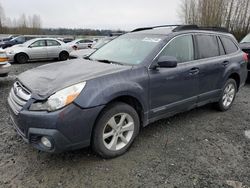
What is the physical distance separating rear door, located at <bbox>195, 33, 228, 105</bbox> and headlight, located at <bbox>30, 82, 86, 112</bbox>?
2354mm

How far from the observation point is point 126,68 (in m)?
3.25

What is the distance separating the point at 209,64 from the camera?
14.1 feet

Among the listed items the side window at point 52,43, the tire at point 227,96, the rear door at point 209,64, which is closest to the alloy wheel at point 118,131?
the rear door at point 209,64

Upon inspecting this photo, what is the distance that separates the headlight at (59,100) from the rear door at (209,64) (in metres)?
2.35

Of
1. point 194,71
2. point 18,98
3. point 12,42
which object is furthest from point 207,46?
point 12,42

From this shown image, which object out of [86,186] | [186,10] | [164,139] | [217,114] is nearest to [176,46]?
[164,139]

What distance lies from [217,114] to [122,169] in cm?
279

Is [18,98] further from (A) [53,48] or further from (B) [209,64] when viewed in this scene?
(A) [53,48]

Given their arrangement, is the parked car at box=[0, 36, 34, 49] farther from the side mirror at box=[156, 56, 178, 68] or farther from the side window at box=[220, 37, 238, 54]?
the side mirror at box=[156, 56, 178, 68]

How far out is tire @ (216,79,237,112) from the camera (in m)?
4.89

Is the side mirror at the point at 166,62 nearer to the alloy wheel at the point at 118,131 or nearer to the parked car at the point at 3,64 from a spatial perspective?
the alloy wheel at the point at 118,131

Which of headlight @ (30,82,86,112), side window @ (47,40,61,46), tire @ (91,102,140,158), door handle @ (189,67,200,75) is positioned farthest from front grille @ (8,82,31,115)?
side window @ (47,40,61,46)

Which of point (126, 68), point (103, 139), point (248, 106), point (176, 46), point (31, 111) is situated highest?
point (176, 46)

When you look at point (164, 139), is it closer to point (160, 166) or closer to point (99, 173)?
point (160, 166)
